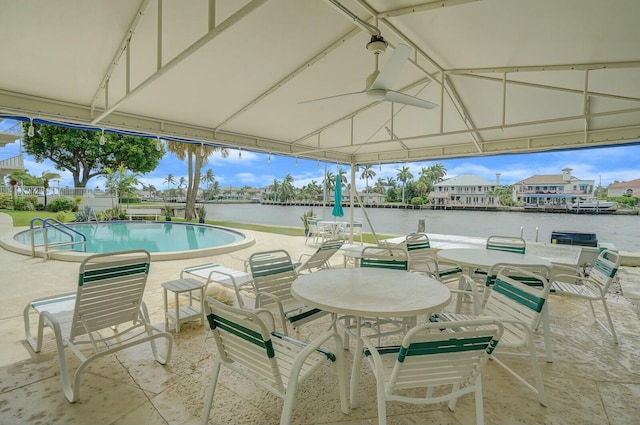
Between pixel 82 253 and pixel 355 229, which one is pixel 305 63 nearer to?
pixel 82 253

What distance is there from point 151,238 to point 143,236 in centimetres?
54

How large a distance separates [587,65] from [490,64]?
3.31 feet

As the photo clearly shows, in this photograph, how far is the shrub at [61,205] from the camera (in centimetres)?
1773

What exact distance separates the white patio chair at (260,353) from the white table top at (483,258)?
6.94 feet

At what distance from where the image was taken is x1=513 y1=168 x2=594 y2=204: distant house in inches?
625

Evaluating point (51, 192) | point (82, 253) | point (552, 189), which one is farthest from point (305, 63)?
point (51, 192)

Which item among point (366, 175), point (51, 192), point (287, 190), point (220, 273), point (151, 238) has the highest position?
point (366, 175)

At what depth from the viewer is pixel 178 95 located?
4.41 m

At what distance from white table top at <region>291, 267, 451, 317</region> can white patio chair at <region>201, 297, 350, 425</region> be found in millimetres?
233

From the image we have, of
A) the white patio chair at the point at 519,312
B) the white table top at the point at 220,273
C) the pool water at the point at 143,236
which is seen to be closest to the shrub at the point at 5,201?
the pool water at the point at 143,236

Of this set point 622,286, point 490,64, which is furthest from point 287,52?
point 622,286

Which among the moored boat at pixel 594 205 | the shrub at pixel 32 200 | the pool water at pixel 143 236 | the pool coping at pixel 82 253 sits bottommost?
the pool water at pixel 143 236

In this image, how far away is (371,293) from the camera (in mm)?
2047

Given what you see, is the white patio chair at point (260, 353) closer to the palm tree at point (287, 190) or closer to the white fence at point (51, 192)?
the white fence at point (51, 192)
